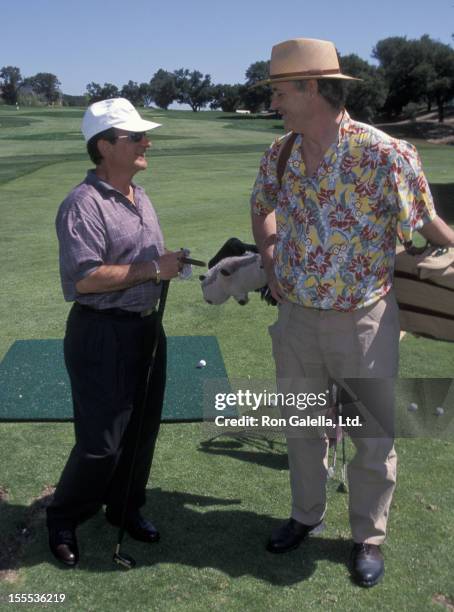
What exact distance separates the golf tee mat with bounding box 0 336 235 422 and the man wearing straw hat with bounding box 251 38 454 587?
177 cm

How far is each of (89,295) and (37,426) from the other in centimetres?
187

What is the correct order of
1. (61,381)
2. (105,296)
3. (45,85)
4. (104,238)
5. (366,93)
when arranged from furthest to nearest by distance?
(45,85) < (366,93) < (61,381) < (105,296) < (104,238)

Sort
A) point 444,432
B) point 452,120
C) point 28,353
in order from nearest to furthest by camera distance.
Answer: point 444,432 < point 28,353 < point 452,120

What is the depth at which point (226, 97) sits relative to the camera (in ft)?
345

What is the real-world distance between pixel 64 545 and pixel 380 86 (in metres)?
70.5

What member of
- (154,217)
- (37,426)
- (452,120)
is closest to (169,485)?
(37,426)

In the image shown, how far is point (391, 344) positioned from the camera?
326 centimetres

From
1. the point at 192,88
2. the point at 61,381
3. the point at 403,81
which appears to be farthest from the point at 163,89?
the point at 61,381

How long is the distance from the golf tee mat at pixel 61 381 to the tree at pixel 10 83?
112 meters

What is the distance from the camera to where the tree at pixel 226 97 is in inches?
3967

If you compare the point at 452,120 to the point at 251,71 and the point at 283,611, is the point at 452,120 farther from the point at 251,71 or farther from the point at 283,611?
the point at 283,611

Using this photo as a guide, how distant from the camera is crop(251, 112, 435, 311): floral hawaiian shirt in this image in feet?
9.77

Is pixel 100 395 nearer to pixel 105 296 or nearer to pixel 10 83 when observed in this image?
pixel 105 296

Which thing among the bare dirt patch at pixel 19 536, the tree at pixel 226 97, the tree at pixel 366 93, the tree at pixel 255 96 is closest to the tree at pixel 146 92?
the tree at pixel 226 97
